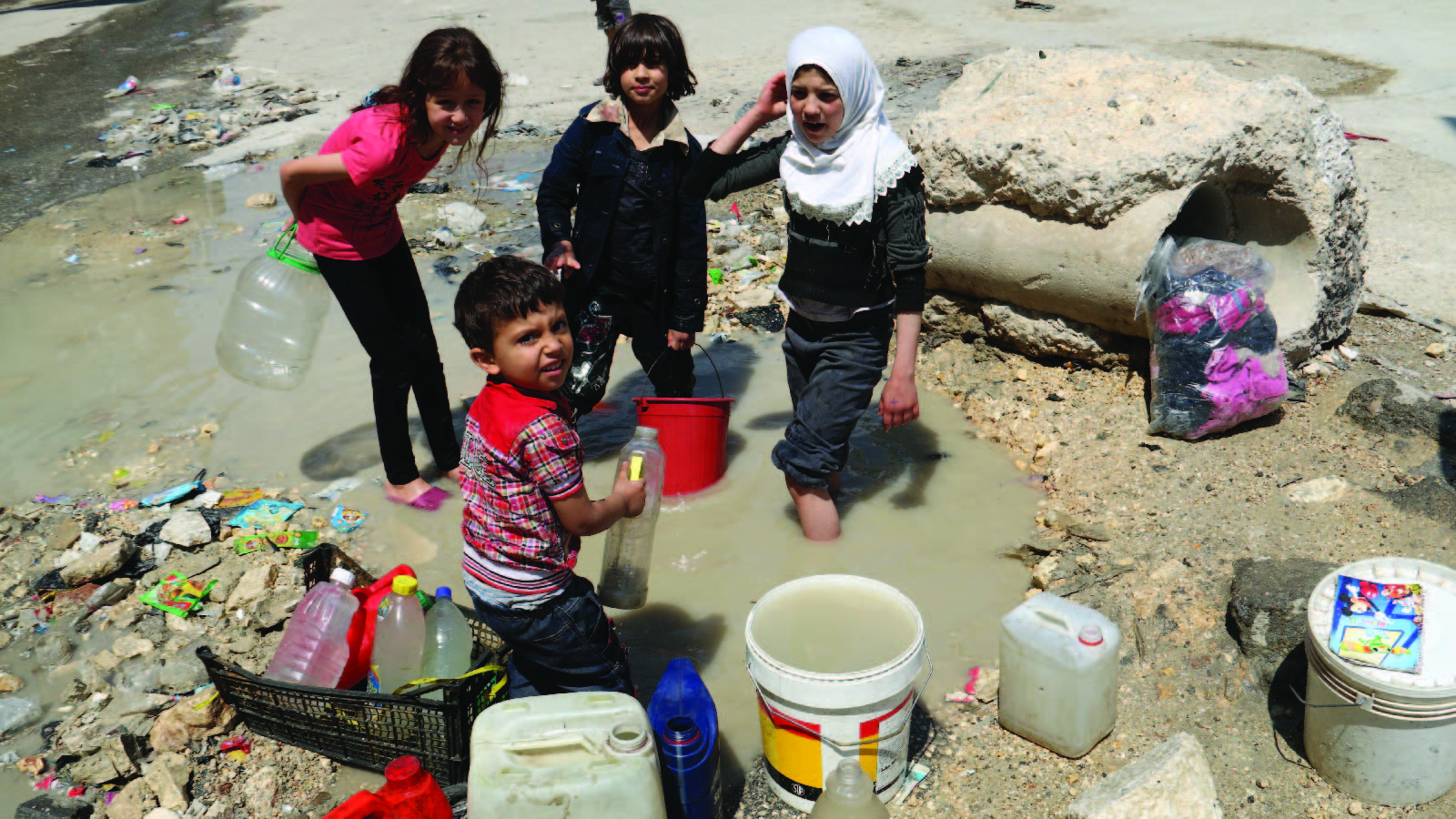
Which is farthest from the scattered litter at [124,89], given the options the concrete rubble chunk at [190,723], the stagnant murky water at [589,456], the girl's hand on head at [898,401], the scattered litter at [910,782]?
the scattered litter at [910,782]

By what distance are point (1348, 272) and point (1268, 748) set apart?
8.65ft

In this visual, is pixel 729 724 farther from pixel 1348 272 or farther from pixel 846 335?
pixel 1348 272

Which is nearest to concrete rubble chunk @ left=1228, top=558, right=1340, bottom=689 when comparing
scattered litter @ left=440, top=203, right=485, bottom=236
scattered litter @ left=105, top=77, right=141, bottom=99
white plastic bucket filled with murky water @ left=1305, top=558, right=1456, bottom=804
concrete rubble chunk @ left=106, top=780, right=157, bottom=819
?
white plastic bucket filled with murky water @ left=1305, top=558, right=1456, bottom=804

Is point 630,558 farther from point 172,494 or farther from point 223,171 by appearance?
point 223,171

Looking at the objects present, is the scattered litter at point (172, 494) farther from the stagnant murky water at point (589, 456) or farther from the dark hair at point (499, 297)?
the dark hair at point (499, 297)

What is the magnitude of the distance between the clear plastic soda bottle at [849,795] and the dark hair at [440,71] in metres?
2.10

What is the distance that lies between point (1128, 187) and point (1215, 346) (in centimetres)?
71

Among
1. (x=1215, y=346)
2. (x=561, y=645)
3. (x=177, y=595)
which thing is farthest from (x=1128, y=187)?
(x=177, y=595)

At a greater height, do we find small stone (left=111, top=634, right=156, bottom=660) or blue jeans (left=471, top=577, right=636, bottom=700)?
blue jeans (left=471, top=577, right=636, bottom=700)

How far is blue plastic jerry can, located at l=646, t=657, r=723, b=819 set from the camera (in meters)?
2.29

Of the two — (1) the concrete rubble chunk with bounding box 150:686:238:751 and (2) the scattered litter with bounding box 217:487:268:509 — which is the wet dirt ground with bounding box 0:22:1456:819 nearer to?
(2) the scattered litter with bounding box 217:487:268:509

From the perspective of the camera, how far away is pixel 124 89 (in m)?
10.2

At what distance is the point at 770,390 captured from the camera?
15.9 feet

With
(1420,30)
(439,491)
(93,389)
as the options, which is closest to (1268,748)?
(439,491)
